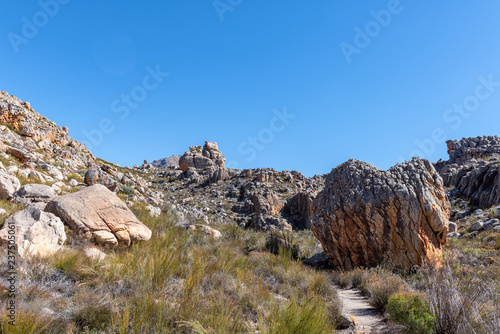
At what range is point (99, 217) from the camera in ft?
19.8

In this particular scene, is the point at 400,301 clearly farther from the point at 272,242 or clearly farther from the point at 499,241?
the point at 499,241

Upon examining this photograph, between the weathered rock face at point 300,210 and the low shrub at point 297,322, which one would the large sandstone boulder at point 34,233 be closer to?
the low shrub at point 297,322

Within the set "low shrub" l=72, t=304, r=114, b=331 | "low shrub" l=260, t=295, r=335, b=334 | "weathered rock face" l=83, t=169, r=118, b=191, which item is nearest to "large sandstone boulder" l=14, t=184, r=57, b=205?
"weathered rock face" l=83, t=169, r=118, b=191

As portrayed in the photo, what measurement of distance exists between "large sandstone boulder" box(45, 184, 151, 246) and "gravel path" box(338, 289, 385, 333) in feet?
17.2

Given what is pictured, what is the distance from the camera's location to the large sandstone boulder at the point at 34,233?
13.2 ft

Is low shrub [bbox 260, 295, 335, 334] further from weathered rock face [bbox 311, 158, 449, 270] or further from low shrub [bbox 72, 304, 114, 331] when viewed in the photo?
weathered rock face [bbox 311, 158, 449, 270]

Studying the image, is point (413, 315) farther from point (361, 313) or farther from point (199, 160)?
point (199, 160)

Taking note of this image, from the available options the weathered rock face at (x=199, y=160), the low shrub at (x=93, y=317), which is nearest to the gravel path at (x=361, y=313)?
the low shrub at (x=93, y=317)

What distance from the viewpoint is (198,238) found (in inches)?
368

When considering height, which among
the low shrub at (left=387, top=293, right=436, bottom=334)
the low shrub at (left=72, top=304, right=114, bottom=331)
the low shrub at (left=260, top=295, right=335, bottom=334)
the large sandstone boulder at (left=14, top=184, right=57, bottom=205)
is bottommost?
the low shrub at (left=387, top=293, right=436, bottom=334)

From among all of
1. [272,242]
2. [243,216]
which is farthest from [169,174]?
[272,242]

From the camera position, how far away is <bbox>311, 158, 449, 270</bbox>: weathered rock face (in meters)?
8.80

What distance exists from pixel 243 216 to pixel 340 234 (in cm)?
1622

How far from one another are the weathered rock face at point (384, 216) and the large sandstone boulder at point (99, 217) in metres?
7.51
